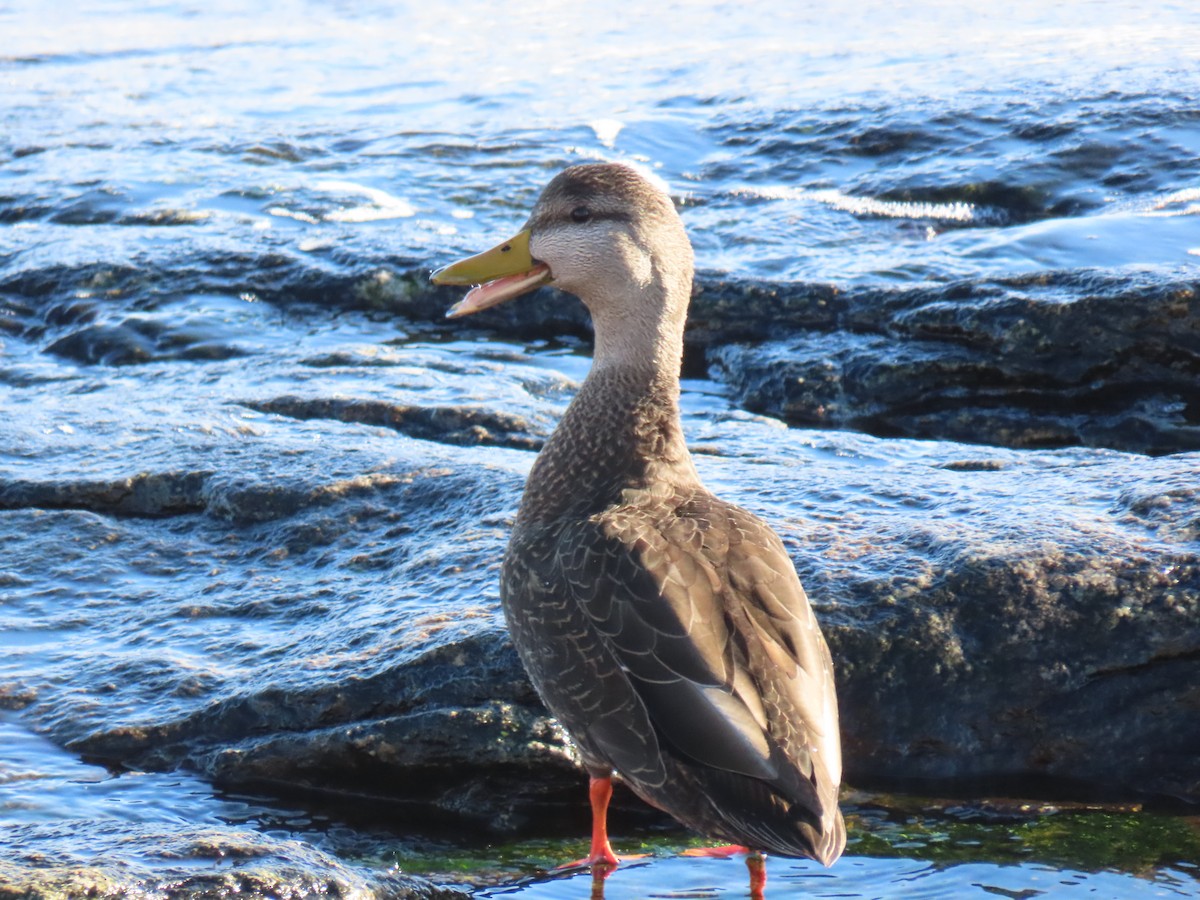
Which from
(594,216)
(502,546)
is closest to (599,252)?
(594,216)

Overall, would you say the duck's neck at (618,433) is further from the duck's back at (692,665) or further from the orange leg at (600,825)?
the orange leg at (600,825)

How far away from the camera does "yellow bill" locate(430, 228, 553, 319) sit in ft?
16.5

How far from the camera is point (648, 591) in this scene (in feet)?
13.1

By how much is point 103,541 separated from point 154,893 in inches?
105

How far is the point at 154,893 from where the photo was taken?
137 inches

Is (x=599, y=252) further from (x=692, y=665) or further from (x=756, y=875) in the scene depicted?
(x=756, y=875)

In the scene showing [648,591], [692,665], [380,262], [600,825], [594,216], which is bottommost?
[600,825]

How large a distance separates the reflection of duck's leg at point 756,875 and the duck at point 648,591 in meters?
0.06

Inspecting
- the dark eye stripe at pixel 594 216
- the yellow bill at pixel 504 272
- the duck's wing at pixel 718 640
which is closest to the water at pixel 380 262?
the duck's wing at pixel 718 640

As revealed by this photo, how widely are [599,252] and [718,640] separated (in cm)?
155

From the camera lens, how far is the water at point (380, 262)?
452 cm

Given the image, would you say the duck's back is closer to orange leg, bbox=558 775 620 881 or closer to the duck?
the duck

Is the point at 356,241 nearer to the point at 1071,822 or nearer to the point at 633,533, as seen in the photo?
the point at 633,533

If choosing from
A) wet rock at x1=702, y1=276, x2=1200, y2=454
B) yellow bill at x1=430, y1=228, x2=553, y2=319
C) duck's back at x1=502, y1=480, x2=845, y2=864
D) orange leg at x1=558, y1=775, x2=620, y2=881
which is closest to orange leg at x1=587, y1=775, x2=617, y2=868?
orange leg at x1=558, y1=775, x2=620, y2=881
